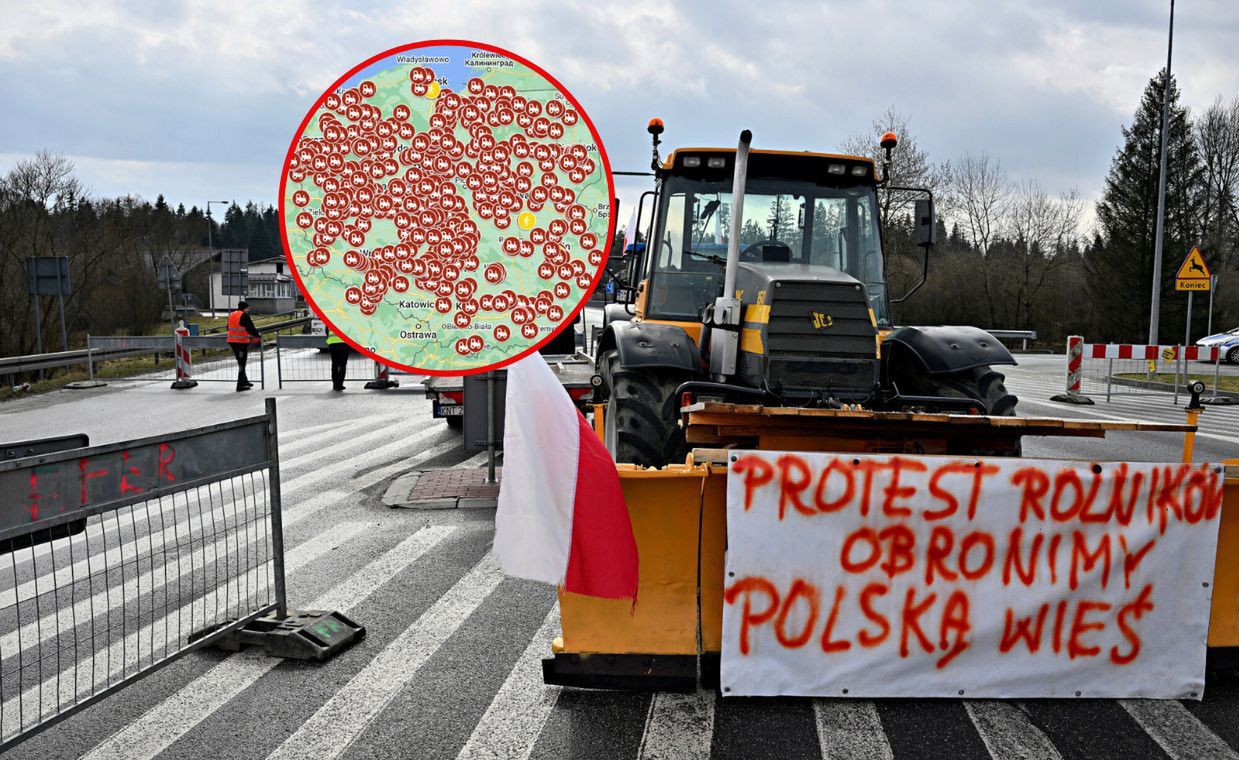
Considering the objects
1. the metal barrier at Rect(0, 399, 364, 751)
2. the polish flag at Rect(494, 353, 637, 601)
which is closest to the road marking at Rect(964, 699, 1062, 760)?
the polish flag at Rect(494, 353, 637, 601)

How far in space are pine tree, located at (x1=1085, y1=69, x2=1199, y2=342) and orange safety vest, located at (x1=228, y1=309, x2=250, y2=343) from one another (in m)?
37.8

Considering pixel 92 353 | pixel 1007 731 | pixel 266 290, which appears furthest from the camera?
pixel 266 290

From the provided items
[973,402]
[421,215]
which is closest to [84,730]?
[421,215]

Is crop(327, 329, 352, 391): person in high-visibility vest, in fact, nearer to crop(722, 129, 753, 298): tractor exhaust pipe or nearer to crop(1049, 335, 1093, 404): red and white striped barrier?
crop(1049, 335, 1093, 404): red and white striped barrier

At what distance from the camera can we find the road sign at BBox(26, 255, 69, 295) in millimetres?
19656

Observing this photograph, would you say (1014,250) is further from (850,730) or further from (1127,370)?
(850,730)

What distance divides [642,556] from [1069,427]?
7.53 feet

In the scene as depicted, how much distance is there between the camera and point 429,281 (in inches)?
124

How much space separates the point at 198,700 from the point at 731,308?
3890 mm

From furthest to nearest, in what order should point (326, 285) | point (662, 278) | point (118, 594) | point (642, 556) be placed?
1. point (662, 278)
2. point (118, 594)
3. point (642, 556)
4. point (326, 285)

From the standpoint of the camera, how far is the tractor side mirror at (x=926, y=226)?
7445mm

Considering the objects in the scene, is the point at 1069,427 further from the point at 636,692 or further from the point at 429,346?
the point at 429,346

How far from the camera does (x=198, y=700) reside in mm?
4258

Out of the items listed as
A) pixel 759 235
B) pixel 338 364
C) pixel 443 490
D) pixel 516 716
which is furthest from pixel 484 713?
pixel 338 364
